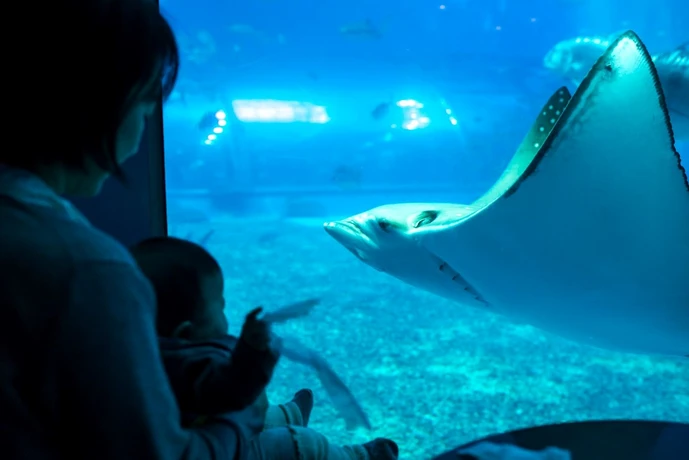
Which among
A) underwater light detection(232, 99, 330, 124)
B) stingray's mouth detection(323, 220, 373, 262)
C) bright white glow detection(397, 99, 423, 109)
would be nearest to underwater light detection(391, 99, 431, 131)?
bright white glow detection(397, 99, 423, 109)

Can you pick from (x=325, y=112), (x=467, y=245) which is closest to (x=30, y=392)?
(x=467, y=245)

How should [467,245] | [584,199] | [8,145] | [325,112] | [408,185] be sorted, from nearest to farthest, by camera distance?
[8,145], [584,199], [467,245], [408,185], [325,112]

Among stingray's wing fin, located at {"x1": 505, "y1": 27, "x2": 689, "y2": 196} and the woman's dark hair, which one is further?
stingray's wing fin, located at {"x1": 505, "y1": 27, "x2": 689, "y2": 196}

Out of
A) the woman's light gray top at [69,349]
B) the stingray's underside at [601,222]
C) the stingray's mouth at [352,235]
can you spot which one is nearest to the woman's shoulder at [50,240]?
the woman's light gray top at [69,349]

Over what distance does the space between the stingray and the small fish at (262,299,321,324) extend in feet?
2.03

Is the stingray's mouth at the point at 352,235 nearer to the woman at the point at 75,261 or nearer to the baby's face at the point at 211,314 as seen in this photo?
the baby's face at the point at 211,314

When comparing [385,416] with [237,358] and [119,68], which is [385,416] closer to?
[237,358]

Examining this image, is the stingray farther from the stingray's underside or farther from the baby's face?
the baby's face

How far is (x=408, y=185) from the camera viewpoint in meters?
19.8

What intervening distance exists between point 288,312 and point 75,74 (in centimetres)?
43

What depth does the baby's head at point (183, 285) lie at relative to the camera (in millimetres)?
877

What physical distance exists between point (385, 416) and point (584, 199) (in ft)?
8.18

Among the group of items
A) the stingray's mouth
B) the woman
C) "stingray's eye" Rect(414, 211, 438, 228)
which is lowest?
the stingray's mouth

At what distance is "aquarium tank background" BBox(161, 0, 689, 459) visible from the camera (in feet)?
14.9
